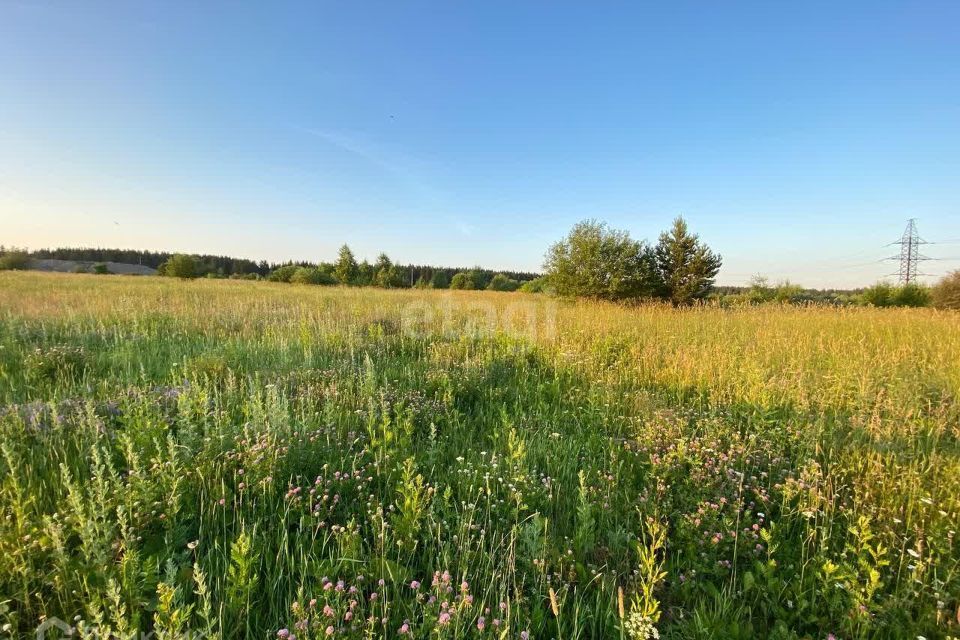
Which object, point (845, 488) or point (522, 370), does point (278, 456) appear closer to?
point (522, 370)

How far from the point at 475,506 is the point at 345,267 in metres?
46.1

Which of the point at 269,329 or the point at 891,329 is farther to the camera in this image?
the point at 891,329

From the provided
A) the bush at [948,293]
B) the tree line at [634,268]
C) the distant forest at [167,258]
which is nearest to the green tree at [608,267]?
the tree line at [634,268]

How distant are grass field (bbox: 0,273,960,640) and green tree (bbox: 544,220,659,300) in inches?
487

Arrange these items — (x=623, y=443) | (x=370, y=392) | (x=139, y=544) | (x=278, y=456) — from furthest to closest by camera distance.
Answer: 1. (x=370, y=392)
2. (x=623, y=443)
3. (x=278, y=456)
4. (x=139, y=544)

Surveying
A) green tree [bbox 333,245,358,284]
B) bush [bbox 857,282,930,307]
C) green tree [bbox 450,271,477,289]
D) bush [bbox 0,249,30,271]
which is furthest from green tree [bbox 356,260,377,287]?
bush [bbox 857,282,930,307]

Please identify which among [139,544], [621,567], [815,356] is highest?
[815,356]

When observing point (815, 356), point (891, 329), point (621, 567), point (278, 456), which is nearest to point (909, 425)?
point (815, 356)

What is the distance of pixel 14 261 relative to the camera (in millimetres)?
45750

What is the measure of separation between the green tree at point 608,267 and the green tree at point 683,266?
36.9 inches

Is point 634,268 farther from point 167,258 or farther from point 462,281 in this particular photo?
point 167,258

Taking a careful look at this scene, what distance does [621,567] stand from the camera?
198 centimetres

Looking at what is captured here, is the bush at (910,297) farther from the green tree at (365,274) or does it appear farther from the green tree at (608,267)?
the green tree at (365,274)

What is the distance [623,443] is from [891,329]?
1030 centimetres
